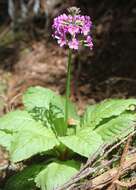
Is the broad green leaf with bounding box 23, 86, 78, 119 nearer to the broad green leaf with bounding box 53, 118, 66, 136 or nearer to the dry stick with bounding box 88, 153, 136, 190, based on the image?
the broad green leaf with bounding box 53, 118, 66, 136

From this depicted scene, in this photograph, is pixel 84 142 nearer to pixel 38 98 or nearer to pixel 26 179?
pixel 26 179

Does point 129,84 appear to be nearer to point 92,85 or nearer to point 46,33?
point 92,85

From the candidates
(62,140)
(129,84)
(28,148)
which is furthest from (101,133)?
(129,84)

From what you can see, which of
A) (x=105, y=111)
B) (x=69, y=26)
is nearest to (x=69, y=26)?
(x=69, y=26)

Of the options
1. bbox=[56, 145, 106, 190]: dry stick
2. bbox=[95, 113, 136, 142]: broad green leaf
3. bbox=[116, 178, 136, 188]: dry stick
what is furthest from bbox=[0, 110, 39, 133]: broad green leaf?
bbox=[116, 178, 136, 188]: dry stick

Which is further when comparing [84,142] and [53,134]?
[53,134]

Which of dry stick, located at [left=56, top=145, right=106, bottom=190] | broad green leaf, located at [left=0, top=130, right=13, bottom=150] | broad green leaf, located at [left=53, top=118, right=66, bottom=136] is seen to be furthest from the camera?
broad green leaf, located at [left=53, top=118, right=66, bottom=136]

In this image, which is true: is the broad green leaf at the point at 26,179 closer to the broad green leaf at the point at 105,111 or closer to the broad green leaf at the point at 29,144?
the broad green leaf at the point at 29,144
